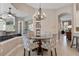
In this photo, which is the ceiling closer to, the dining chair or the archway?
the archway

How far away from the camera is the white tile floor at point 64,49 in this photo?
2219 mm

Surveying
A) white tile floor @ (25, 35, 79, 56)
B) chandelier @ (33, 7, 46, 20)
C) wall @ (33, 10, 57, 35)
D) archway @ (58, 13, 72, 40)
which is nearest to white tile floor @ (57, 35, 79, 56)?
white tile floor @ (25, 35, 79, 56)

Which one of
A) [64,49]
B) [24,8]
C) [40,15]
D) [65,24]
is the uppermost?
[24,8]

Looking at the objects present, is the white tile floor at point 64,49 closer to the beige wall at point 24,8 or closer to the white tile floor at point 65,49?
the white tile floor at point 65,49

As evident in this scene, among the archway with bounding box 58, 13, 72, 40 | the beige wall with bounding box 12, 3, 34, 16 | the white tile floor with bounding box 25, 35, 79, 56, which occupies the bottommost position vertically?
the white tile floor with bounding box 25, 35, 79, 56

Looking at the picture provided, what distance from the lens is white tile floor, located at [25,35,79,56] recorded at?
222 centimetres

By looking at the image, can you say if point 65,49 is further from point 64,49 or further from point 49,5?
point 49,5

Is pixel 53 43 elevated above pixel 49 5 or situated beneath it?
situated beneath

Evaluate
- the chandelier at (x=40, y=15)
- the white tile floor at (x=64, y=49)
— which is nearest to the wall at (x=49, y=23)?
the chandelier at (x=40, y=15)

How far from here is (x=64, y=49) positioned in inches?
93.1

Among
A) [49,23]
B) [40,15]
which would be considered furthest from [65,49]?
[40,15]

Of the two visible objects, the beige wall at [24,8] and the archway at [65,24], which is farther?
the archway at [65,24]

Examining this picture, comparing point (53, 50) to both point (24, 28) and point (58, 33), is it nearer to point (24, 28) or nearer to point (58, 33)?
point (58, 33)

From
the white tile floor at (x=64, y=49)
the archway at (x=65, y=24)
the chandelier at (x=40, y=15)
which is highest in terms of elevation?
the chandelier at (x=40, y=15)
